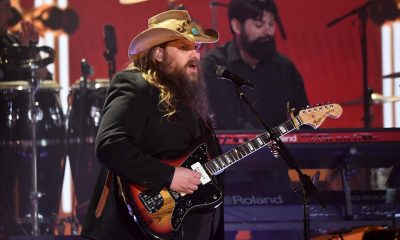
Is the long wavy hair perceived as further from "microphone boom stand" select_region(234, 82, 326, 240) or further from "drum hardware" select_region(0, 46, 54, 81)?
"drum hardware" select_region(0, 46, 54, 81)

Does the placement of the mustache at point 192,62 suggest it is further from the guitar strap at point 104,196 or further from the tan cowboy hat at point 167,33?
the guitar strap at point 104,196

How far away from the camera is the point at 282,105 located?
781 cm

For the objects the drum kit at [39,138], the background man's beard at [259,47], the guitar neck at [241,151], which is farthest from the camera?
the background man's beard at [259,47]

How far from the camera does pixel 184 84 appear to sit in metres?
4.56

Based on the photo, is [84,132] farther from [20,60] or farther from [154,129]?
[154,129]

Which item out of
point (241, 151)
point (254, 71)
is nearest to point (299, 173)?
point (241, 151)

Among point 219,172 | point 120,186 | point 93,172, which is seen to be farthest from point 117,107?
point 93,172

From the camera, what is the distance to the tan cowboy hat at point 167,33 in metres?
4.55

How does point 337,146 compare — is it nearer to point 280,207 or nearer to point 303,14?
point 280,207

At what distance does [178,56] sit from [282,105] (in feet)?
11.0

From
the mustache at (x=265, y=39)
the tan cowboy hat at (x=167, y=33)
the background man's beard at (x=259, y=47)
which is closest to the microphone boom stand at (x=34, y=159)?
the background man's beard at (x=259, y=47)

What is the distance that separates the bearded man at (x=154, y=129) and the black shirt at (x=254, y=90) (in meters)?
3.01

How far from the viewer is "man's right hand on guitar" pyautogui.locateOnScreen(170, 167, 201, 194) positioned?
4.29m

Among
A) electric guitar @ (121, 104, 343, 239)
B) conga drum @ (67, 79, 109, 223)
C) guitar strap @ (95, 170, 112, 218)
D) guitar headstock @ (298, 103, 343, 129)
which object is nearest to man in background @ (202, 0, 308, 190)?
conga drum @ (67, 79, 109, 223)
